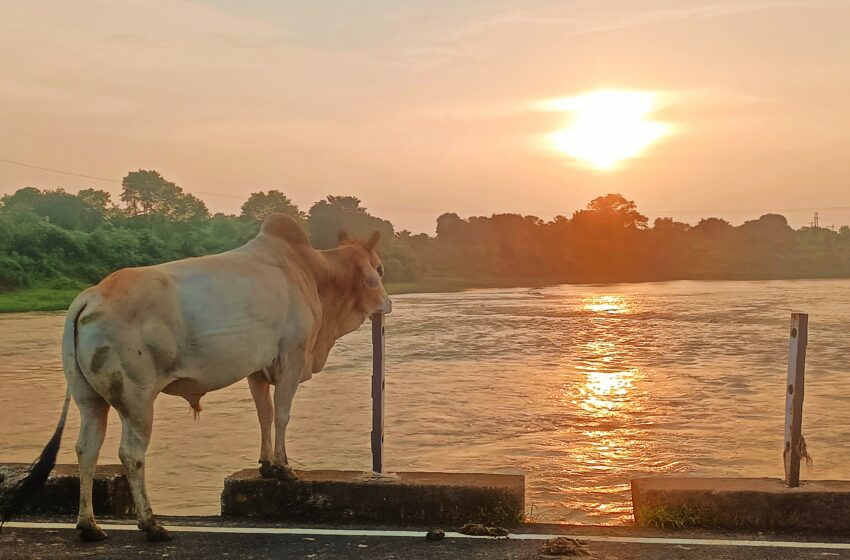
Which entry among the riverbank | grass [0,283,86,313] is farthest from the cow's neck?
grass [0,283,86,313]

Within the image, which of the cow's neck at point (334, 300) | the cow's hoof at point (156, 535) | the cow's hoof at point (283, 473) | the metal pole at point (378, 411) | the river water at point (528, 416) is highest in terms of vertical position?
the cow's neck at point (334, 300)

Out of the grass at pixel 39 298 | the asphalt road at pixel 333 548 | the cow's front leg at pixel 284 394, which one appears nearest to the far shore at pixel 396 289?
the grass at pixel 39 298

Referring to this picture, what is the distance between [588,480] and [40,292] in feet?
153

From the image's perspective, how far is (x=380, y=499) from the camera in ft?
20.4

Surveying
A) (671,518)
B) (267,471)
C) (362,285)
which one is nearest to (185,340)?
(267,471)

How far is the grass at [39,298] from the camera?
47.2m

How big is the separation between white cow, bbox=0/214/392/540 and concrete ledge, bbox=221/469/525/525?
0.17 metres

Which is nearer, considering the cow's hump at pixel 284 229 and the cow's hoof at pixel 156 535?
the cow's hoof at pixel 156 535

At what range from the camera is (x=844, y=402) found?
1686cm

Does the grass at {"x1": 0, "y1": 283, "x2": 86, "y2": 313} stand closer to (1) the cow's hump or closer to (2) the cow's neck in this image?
(2) the cow's neck

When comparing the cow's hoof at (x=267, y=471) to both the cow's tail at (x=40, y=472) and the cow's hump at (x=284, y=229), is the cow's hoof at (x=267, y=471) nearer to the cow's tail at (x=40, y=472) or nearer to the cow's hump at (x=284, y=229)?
the cow's tail at (x=40, y=472)

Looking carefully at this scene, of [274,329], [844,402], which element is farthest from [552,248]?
[274,329]

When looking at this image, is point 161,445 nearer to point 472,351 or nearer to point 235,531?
point 235,531

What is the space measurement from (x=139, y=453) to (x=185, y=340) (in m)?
0.72
